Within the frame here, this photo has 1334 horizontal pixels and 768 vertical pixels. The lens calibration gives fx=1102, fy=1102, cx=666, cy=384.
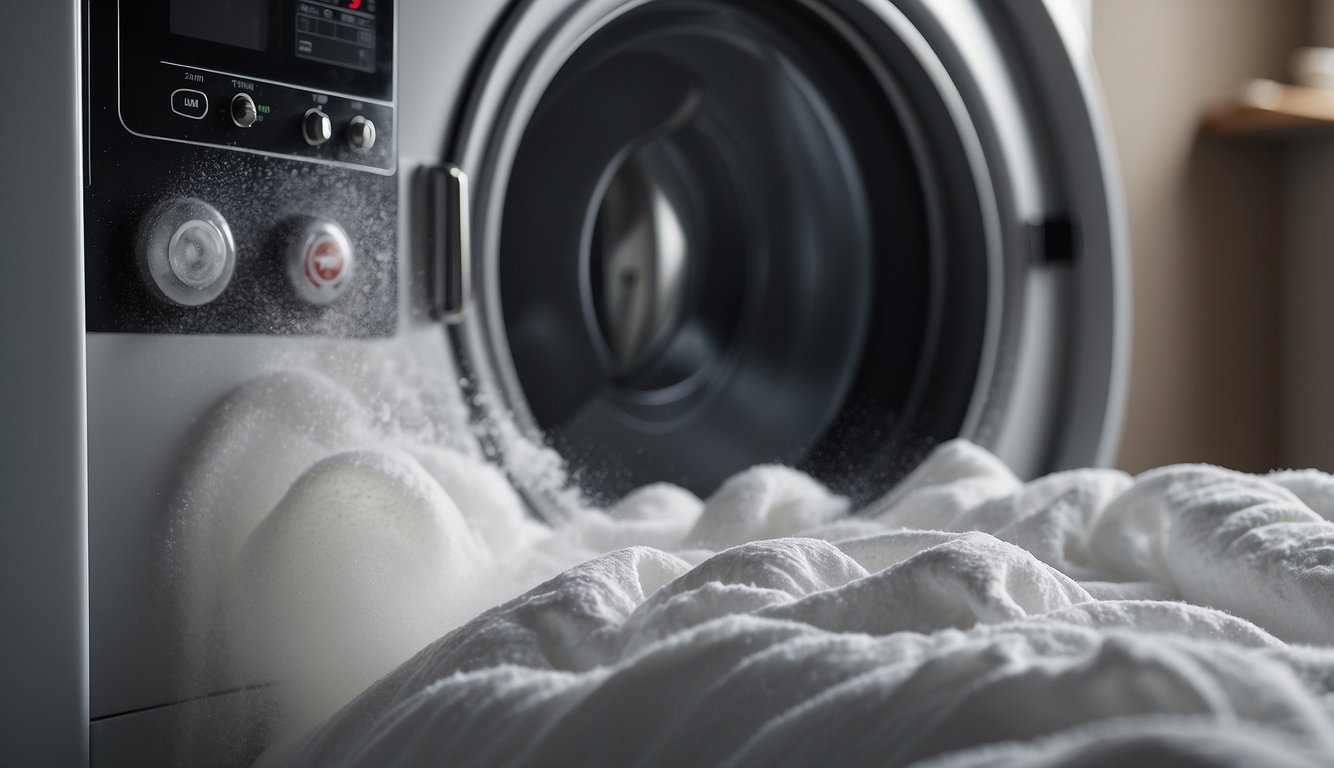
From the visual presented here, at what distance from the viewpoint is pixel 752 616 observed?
341 mm

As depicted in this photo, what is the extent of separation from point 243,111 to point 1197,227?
137cm

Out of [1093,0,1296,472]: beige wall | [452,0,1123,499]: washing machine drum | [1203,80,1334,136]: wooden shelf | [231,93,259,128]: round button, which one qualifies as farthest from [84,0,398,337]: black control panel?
[1203,80,1334,136]: wooden shelf

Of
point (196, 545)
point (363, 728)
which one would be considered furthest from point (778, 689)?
point (196, 545)

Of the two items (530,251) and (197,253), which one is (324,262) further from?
(530,251)

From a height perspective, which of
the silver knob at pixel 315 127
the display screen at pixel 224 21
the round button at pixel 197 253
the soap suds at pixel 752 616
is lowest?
the soap suds at pixel 752 616

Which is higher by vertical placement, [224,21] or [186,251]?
[224,21]

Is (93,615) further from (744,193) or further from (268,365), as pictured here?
(744,193)

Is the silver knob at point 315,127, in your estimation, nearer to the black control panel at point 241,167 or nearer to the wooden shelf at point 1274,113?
the black control panel at point 241,167

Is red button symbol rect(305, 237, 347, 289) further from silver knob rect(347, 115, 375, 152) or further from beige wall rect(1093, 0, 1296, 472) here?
beige wall rect(1093, 0, 1296, 472)

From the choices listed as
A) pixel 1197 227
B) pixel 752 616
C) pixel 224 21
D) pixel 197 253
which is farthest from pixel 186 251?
pixel 1197 227

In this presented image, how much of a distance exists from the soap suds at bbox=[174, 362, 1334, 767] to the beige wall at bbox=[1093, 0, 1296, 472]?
2.93 feet

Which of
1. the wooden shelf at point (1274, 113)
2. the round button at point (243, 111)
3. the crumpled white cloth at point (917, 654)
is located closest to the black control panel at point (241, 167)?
the round button at point (243, 111)

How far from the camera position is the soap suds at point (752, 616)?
10.1 inches

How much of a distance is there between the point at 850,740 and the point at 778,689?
3 centimetres
